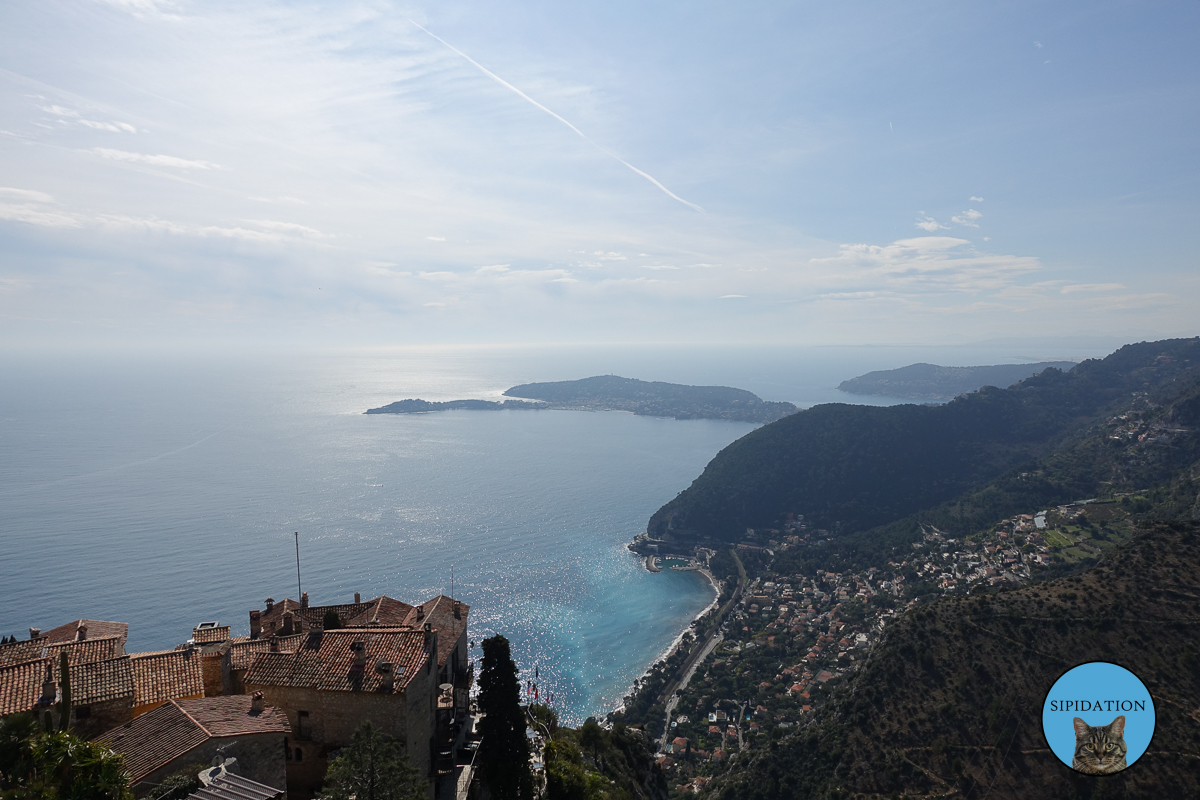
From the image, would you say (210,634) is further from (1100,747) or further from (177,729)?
(1100,747)

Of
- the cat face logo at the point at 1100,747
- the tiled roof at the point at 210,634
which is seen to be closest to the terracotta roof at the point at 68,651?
the tiled roof at the point at 210,634

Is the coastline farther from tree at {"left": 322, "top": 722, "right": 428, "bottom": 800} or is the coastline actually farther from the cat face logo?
the cat face logo

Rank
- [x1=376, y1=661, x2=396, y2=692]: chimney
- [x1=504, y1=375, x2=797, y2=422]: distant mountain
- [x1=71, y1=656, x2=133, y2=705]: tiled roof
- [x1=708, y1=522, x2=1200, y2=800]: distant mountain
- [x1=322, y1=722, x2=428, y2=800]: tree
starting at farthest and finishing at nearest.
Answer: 1. [x1=504, y1=375, x2=797, y2=422]: distant mountain
2. [x1=708, y1=522, x2=1200, y2=800]: distant mountain
3. [x1=376, y1=661, x2=396, y2=692]: chimney
4. [x1=71, y1=656, x2=133, y2=705]: tiled roof
5. [x1=322, y1=722, x2=428, y2=800]: tree

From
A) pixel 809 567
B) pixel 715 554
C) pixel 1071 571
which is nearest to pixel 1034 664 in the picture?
pixel 1071 571

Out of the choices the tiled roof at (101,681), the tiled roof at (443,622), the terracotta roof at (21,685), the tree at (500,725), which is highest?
the terracotta roof at (21,685)

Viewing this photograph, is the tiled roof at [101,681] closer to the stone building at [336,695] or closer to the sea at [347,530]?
the stone building at [336,695]

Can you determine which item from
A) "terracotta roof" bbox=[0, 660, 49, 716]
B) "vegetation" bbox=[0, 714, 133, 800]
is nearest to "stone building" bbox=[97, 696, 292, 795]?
"vegetation" bbox=[0, 714, 133, 800]
